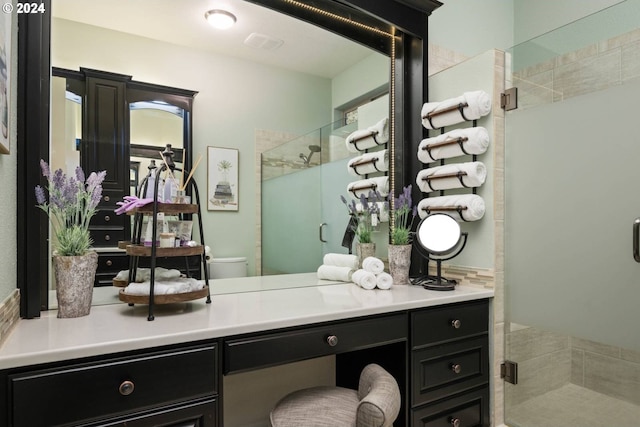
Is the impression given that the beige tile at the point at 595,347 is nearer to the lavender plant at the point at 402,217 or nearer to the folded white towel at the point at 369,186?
the lavender plant at the point at 402,217

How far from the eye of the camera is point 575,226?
1.68 meters

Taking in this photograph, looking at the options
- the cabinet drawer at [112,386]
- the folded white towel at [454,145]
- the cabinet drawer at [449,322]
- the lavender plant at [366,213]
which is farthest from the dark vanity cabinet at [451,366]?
the cabinet drawer at [112,386]

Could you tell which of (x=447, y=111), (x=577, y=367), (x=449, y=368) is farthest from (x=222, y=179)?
(x=577, y=367)

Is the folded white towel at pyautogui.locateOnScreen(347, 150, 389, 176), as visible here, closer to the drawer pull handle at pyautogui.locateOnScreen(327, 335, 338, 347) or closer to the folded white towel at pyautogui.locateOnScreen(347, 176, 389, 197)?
the folded white towel at pyautogui.locateOnScreen(347, 176, 389, 197)

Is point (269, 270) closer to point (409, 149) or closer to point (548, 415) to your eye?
point (409, 149)

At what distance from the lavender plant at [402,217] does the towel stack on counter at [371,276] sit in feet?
0.60

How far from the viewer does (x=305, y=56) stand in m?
1.99

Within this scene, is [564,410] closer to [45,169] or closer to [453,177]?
[453,177]

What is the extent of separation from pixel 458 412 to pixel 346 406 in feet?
2.19

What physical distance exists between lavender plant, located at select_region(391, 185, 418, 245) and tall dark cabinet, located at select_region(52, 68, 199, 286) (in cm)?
120

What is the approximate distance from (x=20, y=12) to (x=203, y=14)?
68 cm

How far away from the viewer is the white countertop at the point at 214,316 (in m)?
1.00

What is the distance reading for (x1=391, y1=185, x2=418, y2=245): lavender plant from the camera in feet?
6.57

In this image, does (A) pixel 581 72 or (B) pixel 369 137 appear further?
(B) pixel 369 137
